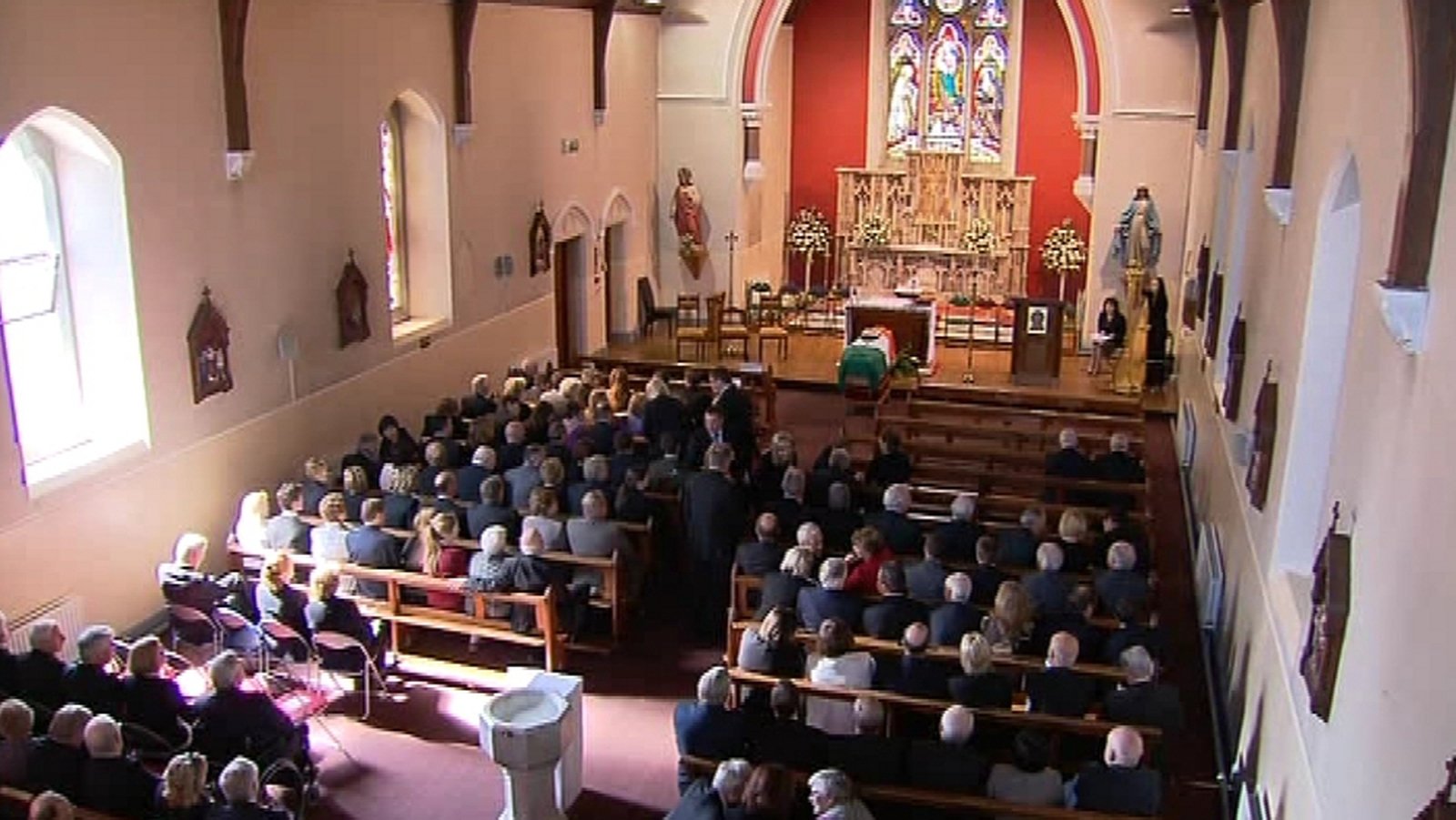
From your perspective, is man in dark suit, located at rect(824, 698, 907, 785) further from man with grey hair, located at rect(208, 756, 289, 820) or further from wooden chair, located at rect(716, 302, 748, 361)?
wooden chair, located at rect(716, 302, 748, 361)

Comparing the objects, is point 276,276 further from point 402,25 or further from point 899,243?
point 899,243

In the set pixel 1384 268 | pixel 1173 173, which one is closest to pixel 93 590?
pixel 1384 268

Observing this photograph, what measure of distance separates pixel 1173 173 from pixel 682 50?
7481 mm

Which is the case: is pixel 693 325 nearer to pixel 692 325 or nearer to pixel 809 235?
pixel 692 325

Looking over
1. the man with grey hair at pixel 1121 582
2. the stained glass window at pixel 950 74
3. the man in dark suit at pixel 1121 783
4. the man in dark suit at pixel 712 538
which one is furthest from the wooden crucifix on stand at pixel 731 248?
the man in dark suit at pixel 1121 783

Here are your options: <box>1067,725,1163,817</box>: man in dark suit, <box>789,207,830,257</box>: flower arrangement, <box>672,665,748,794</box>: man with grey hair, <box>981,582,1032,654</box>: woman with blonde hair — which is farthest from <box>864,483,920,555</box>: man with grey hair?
<box>789,207,830,257</box>: flower arrangement

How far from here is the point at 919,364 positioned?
18641 mm

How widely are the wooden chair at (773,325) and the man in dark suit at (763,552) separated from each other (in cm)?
967

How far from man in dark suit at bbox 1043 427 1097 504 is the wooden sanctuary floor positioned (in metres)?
4.26

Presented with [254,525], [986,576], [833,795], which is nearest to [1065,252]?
[986,576]

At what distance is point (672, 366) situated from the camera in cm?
1667

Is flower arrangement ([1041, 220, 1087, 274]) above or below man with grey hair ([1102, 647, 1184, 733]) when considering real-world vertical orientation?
above

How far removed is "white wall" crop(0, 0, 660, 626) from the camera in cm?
958

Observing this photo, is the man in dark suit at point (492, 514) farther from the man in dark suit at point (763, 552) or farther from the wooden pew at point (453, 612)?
the man in dark suit at point (763, 552)
